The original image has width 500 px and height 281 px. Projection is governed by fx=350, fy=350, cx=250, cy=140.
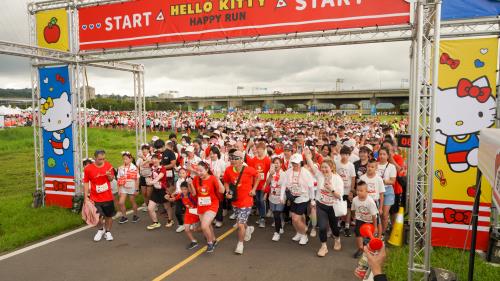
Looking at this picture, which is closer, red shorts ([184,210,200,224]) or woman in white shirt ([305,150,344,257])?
woman in white shirt ([305,150,344,257])

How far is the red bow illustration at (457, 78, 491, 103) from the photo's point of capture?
645 centimetres

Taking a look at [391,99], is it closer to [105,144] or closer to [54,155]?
[105,144]

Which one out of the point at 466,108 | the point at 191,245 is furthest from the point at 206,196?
the point at 466,108

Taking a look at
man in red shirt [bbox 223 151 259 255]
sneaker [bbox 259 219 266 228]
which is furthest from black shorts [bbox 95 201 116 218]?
sneaker [bbox 259 219 266 228]

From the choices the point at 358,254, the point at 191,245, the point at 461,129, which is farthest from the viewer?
the point at 191,245

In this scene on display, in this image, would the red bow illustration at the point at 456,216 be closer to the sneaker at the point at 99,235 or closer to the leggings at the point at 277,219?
the leggings at the point at 277,219

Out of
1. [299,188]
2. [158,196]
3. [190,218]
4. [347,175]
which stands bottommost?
[190,218]

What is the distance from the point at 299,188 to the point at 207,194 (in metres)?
1.78

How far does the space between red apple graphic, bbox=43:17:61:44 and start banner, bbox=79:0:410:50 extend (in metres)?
0.69

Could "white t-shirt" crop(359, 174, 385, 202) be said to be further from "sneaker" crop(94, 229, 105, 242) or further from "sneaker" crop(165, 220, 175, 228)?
"sneaker" crop(94, 229, 105, 242)

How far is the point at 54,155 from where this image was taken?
10.2 meters

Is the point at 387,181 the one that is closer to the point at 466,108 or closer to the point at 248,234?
the point at 466,108

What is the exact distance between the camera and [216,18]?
28.3 ft

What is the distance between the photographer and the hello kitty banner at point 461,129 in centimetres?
645
